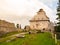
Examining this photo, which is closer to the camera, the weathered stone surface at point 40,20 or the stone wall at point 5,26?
the stone wall at point 5,26

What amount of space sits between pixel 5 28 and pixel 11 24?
3.47 meters

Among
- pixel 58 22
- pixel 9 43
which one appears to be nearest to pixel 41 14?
pixel 58 22

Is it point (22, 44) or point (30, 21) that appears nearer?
point (22, 44)

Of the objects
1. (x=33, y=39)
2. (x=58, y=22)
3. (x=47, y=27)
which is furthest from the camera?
(x=47, y=27)

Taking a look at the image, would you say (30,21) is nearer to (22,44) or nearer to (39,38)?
(39,38)

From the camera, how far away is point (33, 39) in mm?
53844

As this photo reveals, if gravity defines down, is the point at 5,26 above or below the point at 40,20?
below

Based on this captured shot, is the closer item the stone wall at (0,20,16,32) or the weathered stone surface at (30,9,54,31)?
the stone wall at (0,20,16,32)

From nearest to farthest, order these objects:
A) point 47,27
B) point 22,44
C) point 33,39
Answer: point 22,44
point 33,39
point 47,27

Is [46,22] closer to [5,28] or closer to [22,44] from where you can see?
[5,28]

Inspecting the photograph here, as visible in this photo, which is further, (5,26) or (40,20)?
(40,20)

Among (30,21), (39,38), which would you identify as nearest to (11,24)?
(30,21)

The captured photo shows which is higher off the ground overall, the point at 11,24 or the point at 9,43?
the point at 11,24

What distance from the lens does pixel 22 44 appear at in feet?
157
